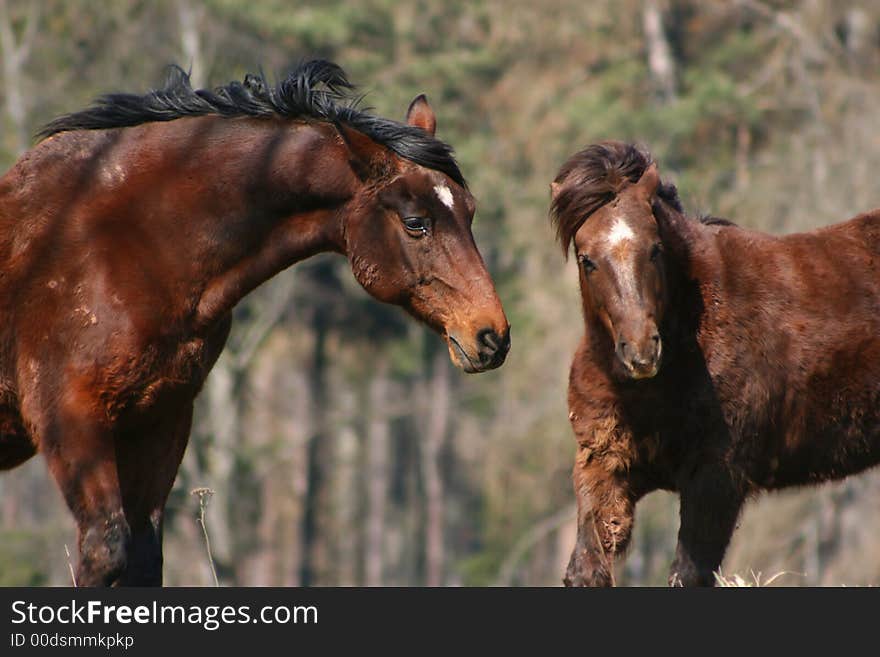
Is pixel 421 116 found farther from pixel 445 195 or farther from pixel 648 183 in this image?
pixel 648 183

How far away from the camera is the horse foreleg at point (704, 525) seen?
21.0ft

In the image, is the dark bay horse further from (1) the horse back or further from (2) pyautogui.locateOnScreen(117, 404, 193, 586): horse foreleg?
(1) the horse back

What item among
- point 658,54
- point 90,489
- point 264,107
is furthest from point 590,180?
point 658,54

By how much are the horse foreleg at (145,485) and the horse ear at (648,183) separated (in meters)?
2.32

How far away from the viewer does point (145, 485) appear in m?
6.14

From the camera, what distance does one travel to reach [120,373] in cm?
578

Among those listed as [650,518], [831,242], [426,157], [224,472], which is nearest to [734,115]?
[650,518]

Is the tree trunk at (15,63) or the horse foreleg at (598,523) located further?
the tree trunk at (15,63)

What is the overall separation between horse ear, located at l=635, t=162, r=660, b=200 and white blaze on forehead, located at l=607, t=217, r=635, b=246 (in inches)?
10.2

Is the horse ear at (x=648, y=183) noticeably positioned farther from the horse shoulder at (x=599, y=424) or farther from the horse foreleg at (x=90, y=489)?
the horse foreleg at (x=90, y=489)

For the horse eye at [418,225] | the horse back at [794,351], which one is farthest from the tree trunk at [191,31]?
the horse eye at [418,225]

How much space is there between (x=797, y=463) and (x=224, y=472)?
23539 millimetres

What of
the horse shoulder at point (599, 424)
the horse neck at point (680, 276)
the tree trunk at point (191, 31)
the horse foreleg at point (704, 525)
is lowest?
the horse foreleg at point (704, 525)
